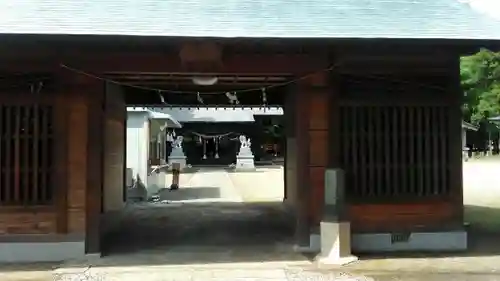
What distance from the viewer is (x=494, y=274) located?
23.7ft

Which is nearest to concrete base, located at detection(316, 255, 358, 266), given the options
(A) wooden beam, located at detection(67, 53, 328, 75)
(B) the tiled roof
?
(A) wooden beam, located at detection(67, 53, 328, 75)

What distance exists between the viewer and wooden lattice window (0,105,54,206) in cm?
818

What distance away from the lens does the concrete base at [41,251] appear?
26.6ft

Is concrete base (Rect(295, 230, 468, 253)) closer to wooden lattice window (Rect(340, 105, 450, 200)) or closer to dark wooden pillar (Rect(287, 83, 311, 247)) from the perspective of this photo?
dark wooden pillar (Rect(287, 83, 311, 247))

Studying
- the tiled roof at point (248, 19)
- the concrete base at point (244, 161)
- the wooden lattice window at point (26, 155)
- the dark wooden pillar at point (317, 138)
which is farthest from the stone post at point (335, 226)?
the concrete base at point (244, 161)

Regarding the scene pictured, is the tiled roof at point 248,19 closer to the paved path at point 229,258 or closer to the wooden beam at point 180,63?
the wooden beam at point 180,63

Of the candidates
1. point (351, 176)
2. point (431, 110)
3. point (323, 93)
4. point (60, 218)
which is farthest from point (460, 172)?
point (60, 218)

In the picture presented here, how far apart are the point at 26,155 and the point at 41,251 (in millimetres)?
1399

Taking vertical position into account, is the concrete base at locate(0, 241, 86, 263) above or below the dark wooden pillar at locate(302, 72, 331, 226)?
below

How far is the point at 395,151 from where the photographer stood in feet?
28.8

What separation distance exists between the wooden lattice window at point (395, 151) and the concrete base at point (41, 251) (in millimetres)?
4157

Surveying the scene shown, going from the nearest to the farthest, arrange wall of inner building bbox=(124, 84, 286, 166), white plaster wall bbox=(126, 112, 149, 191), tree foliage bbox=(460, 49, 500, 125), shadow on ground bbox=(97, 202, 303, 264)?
shadow on ground bbox=(97, 202, 303, 264) → white plaster wall bbox=(126, 112, 149, 191) → wall of inner building bbox=(124, 84, 286, 166) → tree foliage bbox=(460, 49, 500, 125)

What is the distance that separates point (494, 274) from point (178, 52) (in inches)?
203

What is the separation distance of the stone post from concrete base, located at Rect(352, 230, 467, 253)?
0.75 metres
